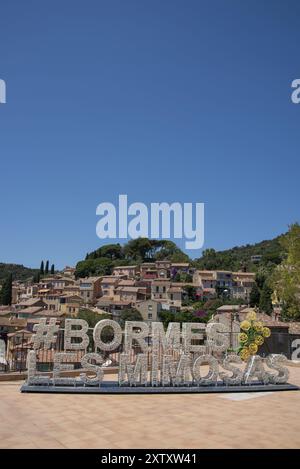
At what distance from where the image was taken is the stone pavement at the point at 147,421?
7.39 meters

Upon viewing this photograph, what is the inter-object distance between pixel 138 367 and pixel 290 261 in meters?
22.3

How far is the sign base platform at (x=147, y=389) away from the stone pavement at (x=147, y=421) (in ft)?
0.85

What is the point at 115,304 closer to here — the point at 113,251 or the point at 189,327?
the point at 113,251

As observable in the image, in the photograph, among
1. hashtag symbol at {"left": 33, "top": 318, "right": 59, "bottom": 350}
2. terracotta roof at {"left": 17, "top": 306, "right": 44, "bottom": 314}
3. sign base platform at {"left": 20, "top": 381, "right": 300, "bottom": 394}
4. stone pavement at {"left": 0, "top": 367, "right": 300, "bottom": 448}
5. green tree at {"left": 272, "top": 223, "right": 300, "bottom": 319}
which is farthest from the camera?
terracotta roof at {"left": 17, "top": 306, "right": 44, "bottom": 314}

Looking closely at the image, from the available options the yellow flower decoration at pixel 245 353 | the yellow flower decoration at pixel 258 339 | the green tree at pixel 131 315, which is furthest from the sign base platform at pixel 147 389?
the green tree at pixel 131 315

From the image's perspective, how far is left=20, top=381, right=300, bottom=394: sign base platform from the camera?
1159cm

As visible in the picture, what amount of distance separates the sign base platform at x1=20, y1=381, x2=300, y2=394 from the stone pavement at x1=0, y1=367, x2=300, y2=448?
26cm

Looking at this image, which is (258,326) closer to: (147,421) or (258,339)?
(258,339)

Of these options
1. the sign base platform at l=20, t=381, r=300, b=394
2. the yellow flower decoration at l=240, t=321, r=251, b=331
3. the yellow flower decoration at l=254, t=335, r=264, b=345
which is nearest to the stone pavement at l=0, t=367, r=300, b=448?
the sign base platform at l=20, t=381, r=300, b=394

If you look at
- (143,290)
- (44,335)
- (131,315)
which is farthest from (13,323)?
(44,335)

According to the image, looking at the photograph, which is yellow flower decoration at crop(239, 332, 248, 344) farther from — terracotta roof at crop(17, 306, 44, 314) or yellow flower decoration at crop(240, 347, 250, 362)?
terracotta roof at crop(17, 306, 44, 314)

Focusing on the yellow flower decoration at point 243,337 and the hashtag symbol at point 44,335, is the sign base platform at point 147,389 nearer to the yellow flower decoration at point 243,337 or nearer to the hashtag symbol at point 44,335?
the hashtag symbol at point 44,335

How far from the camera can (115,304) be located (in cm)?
9225
